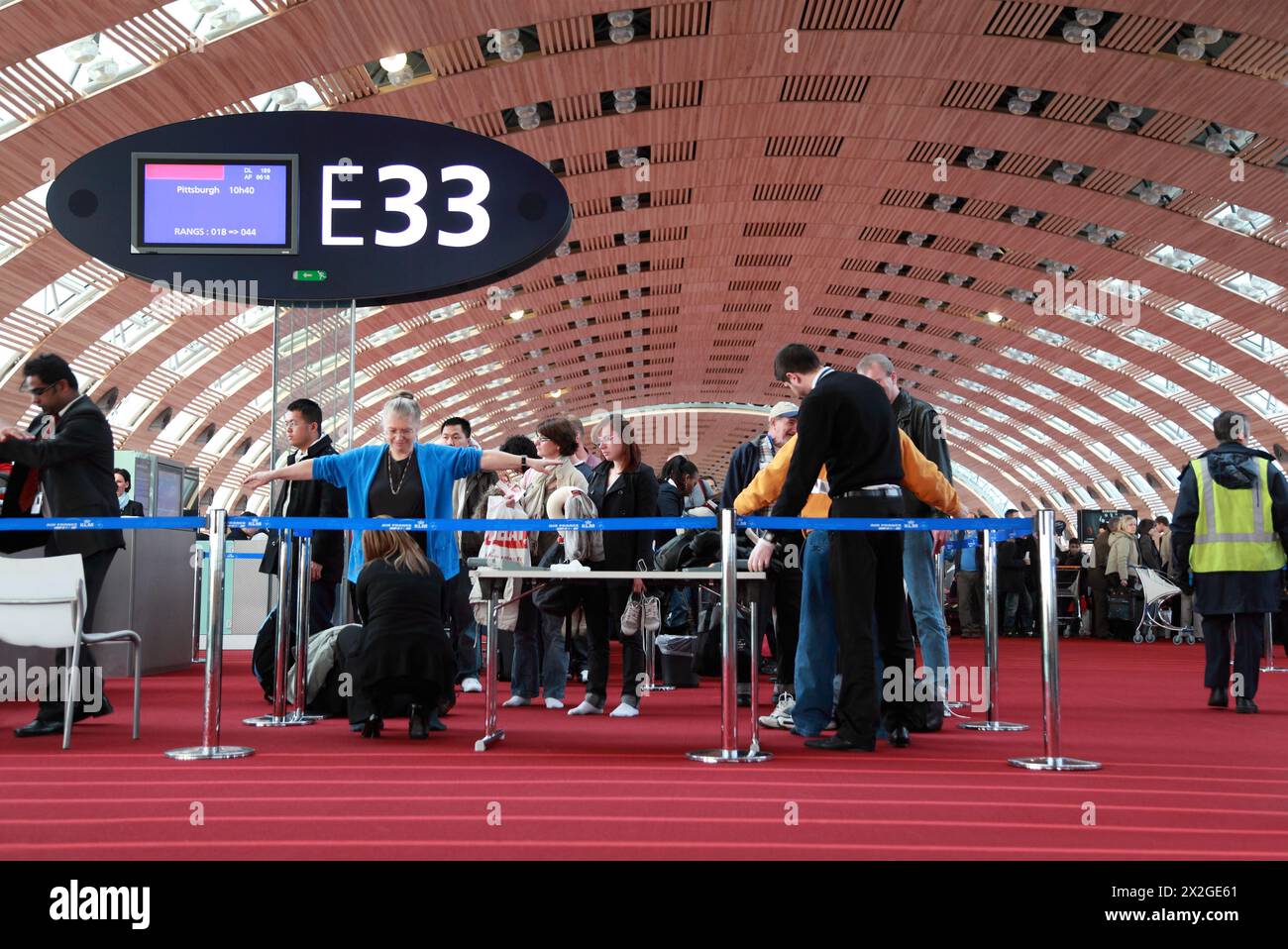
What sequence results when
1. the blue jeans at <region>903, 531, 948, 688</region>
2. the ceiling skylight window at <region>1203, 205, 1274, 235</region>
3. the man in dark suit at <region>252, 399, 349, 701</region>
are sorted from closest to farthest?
1. the blue jeans at <region>903, 531, 948, 688</region>
2. the man in dark suit at <region>252, 399, 349, 701</region>
3. the ceiling skylight window at <region>1203, 205, 1274, 235</region>

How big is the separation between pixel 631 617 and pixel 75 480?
2754mm

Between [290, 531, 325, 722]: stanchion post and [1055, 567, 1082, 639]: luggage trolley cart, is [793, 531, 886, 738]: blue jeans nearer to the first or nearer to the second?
[290, 531, 325, 722]: stanchion post

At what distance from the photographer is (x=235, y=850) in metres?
2.75

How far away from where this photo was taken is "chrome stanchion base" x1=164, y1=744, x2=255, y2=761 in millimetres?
4363

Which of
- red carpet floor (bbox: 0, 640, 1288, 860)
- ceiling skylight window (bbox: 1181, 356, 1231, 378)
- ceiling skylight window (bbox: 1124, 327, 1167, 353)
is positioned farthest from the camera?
ceiling skylight window (bbox: 1181, 356, 1231, 378)

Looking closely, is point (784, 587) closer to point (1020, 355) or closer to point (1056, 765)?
point (1056, 765)

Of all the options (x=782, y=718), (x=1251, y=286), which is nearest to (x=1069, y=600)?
(x=1251, y=286)

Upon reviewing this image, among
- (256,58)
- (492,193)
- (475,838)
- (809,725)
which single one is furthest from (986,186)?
(475,838)

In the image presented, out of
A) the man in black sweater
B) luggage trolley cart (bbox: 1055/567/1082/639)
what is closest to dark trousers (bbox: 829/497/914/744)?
the man in black sweater

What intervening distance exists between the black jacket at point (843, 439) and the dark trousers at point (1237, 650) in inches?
125

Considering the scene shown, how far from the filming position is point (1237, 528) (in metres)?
6.65

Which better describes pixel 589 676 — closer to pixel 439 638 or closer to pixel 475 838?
pixel 439 638

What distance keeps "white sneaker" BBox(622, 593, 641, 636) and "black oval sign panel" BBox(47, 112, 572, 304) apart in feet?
6.61
